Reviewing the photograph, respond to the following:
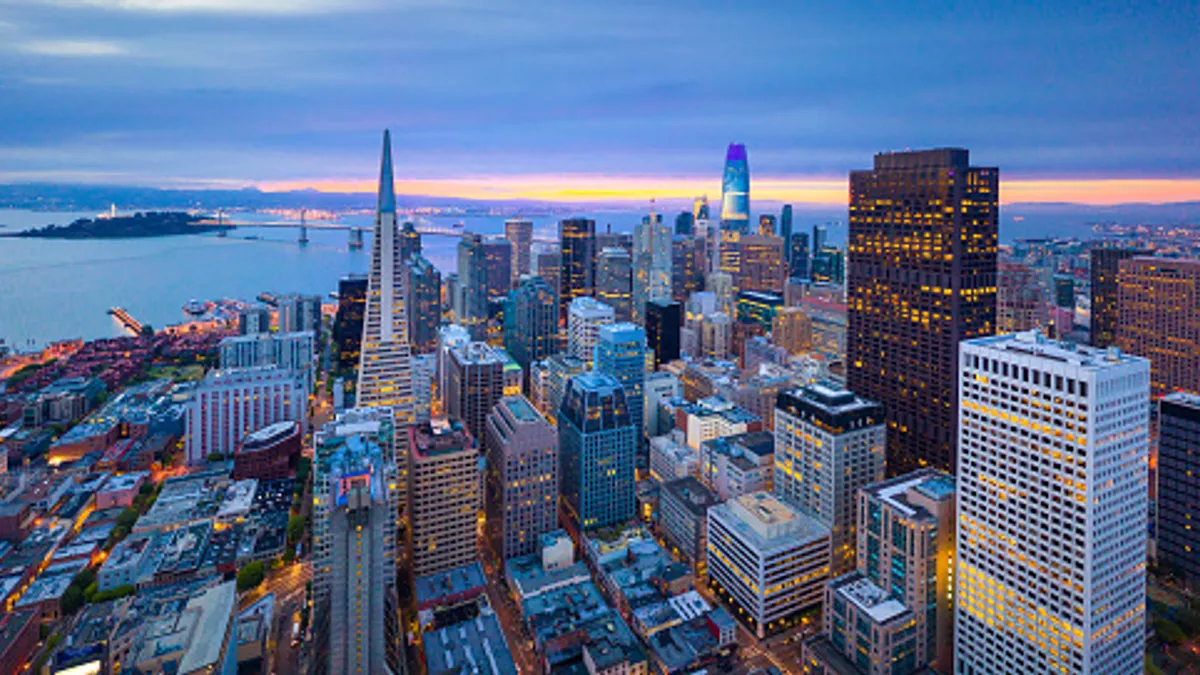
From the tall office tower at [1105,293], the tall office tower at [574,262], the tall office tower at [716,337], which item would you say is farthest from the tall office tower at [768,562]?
the tall office tower at [574,262]

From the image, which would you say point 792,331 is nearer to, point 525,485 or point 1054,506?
point 525,485

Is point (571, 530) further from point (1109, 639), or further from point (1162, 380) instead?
point (1162, 380)

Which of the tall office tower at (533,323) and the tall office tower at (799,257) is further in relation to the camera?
the tall office tower at (799,257)

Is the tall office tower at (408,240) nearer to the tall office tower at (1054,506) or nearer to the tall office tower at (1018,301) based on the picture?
the tall office tower at (1018,301)

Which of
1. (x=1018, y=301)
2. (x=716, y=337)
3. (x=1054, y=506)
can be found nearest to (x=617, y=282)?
(x=716, y=337)

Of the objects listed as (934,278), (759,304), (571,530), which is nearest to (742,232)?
(759,304)

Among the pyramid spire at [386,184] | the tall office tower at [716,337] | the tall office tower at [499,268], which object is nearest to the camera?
the pyramid spire at [386,184]

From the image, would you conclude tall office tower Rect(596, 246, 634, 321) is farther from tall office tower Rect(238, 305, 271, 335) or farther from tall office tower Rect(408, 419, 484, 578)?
tall office tower Rect(408, 419, 484, 578)
